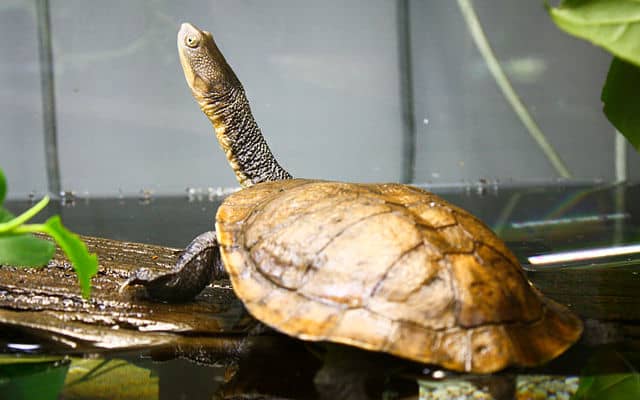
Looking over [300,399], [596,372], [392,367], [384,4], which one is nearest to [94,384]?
[300,399]

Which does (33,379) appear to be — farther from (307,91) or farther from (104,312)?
(307,91)

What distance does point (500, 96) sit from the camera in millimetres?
3133

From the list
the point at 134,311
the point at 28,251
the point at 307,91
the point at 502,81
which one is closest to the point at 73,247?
the point at 28,251

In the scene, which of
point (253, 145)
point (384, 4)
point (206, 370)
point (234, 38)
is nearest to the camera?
point (206, 370)

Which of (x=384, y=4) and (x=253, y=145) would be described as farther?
(x=384, y=4)

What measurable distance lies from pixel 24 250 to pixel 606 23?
664 mm

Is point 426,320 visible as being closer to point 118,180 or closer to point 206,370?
point 206,370

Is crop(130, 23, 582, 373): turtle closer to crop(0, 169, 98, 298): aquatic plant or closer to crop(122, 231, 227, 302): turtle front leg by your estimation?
crop(122, 231, 227, 302): turtle front leg

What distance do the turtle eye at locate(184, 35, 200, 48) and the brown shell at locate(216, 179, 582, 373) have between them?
0.73m

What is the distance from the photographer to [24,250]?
612mm

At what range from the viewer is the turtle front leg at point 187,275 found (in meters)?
1.05

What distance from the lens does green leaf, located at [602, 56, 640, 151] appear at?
2.23 ft

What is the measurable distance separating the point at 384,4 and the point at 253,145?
179cm

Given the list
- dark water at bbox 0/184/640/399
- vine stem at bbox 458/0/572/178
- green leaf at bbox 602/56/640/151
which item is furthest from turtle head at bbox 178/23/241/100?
vine stem at bbox 458/0/572/178
